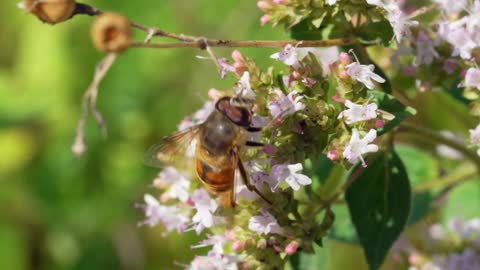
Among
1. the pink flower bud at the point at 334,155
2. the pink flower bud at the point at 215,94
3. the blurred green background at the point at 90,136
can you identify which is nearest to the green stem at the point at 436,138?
the pink flower bud at the point at 334,155

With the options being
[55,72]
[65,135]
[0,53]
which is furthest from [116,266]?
[0,53]

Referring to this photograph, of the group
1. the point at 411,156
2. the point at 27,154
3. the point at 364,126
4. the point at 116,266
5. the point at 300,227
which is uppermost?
the point at 364,126

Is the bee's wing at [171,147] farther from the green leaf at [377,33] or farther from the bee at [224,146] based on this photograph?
the green leaf at [377,33]

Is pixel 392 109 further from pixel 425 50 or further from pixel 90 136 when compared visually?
pixel 90 136

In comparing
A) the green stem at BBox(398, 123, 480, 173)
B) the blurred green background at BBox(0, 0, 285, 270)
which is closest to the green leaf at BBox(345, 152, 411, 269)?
the green stem at BBox(398, 123, 480, 173)

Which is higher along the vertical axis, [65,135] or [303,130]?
[303,130]

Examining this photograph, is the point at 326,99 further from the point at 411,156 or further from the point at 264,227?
the point at 411,156
